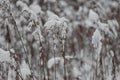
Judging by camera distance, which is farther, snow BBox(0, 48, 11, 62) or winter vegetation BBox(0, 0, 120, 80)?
winter vegetation BBox(0, 0, 120, 80)

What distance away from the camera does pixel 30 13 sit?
242cm

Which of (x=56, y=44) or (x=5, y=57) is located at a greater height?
(x=56, y=44)

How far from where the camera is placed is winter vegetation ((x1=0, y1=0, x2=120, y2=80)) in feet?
7.38

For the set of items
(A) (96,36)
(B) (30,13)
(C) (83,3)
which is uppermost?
(C) (83,3)

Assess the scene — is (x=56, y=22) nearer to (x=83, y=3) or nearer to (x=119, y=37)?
(x=119, y=37)

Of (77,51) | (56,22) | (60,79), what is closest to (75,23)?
(77,51)

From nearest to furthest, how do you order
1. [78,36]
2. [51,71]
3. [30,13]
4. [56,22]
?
[56,22]
[30,13]
[51,71]
[78,36]

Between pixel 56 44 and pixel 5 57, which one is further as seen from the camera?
pixel 56 44

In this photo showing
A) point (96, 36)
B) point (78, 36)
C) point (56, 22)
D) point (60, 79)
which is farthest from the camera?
point (78, 36)

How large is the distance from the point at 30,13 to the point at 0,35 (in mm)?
2085

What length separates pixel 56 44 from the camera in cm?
242

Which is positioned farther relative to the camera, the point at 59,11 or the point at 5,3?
the point at 59,11

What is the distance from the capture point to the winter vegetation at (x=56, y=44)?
2250 millimetres

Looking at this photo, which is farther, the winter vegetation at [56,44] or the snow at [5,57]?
the winter vegetation at [56,44]
